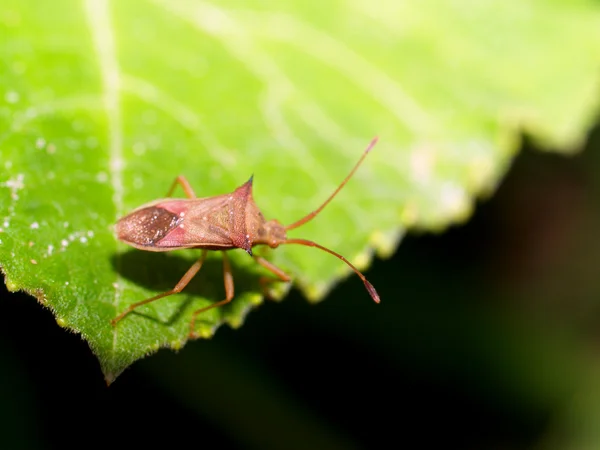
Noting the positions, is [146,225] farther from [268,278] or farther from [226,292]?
[268,278]

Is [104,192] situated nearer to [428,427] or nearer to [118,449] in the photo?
[118,449]

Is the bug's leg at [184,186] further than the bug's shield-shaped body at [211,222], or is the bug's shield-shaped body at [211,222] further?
the bug's leg at [184,186]

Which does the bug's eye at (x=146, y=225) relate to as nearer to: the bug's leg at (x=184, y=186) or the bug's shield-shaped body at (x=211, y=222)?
the bug's shield-shaped body at (x=211, y=222)

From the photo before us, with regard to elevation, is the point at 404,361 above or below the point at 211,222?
below

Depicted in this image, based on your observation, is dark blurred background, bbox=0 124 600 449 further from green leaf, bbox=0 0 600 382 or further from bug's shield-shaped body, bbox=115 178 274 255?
bug's shield-shaped body, bbox=115 178 274 255

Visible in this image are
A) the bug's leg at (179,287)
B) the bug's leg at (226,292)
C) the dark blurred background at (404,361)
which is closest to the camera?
the bug's leg at (179,287)

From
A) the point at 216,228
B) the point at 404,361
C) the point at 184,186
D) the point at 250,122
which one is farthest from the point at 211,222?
the point at 404,361

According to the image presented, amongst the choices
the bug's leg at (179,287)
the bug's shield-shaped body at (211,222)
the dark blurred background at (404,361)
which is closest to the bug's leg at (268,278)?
the bug's shield-shaped body at (211,222)
